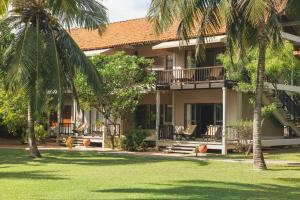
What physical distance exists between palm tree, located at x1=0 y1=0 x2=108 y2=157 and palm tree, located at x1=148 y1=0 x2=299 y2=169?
5.41 meters

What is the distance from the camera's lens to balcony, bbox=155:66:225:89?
94.2ft

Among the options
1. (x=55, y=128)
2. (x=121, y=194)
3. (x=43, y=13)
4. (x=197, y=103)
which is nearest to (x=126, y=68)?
(x=197, y=103)

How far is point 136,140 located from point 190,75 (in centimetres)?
468

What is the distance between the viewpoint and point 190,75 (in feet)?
100

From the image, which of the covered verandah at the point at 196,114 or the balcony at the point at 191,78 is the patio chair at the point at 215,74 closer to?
the balcony at the point at 191,78

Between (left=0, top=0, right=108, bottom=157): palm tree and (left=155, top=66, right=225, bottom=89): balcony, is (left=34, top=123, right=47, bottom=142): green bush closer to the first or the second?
(left=155, top=66, right=225, bottom=89): balcony

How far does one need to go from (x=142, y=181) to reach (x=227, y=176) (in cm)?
326

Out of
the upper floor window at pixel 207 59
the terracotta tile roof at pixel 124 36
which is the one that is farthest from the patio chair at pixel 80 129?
the upper floor window at pixel 207 59

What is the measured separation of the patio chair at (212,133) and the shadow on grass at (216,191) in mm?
13927

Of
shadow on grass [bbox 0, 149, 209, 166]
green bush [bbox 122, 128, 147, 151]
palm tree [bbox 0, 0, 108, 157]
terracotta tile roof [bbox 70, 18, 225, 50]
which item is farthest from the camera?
terracotta tile roof [bbox 70, 18, 225, 50]

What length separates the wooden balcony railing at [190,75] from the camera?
29.2 metres

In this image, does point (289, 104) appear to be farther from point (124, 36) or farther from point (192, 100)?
point (124, 36)

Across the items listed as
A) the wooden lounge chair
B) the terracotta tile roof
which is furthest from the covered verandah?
the terracotta tile roof

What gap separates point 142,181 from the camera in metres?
15.7
